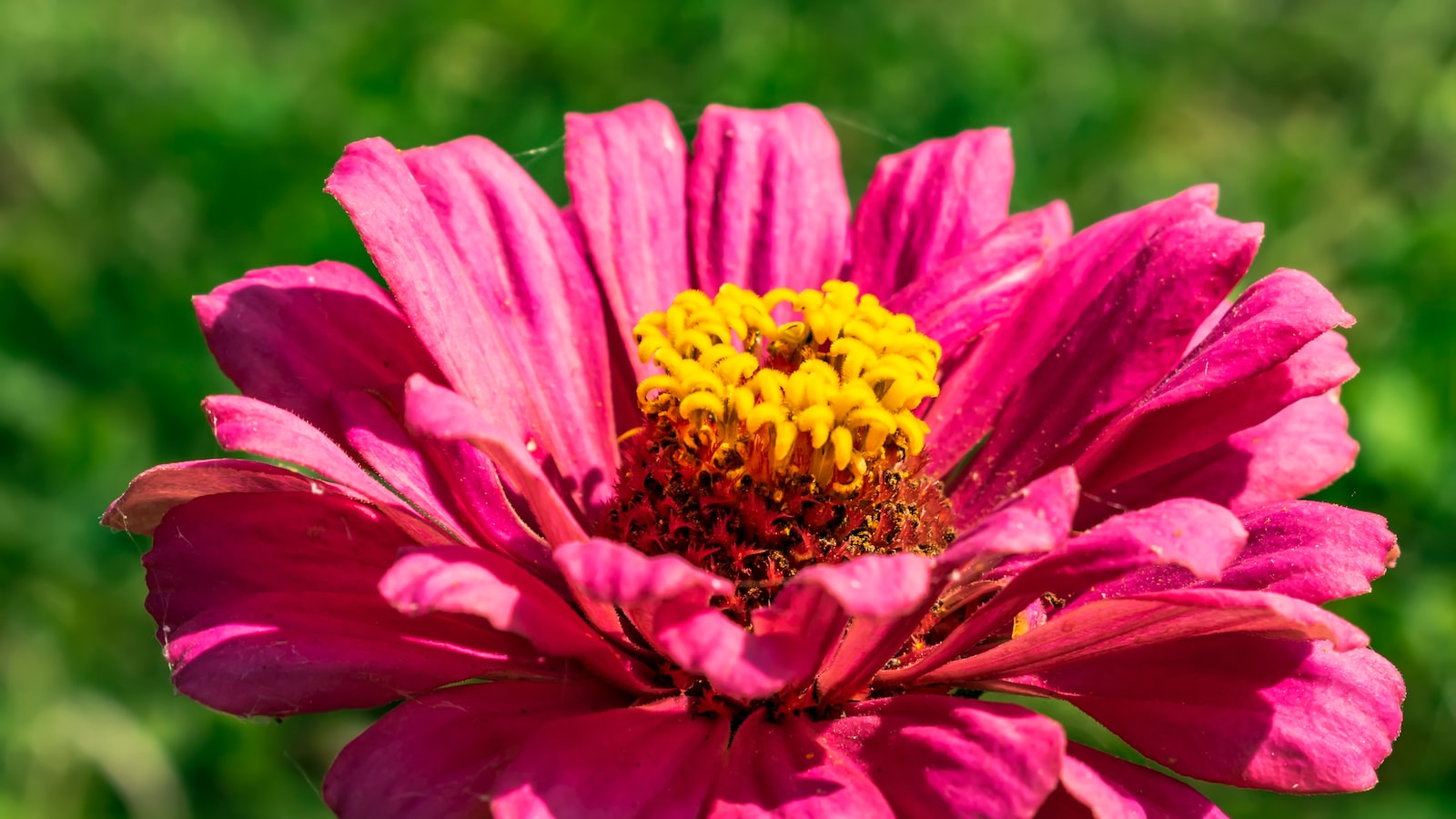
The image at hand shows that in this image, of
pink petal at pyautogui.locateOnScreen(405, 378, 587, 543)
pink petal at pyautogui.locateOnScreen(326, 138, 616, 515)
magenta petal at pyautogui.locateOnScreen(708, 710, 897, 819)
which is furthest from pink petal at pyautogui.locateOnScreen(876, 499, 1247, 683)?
pink petal at pyautogui.locateOnScreen(326, 138, 616, 515)

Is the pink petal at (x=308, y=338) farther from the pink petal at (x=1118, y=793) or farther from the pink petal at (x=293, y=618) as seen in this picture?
the pink petal at (x=1118, y=793)

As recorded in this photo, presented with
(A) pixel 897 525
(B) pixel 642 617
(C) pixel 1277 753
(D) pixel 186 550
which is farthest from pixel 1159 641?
(D) pixel 186 550

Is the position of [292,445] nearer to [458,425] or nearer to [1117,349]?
[458,425]

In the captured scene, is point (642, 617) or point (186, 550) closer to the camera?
point (642, 617)

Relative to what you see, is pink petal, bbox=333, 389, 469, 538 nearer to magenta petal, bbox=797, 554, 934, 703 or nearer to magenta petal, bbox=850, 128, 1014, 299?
magenta petal, bbox=797, 554, 934, 703

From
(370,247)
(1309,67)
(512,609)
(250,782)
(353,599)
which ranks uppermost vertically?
(370,247)

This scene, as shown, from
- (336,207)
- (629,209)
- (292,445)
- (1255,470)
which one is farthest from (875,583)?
(336,207)

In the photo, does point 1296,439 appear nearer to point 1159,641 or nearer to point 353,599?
point 1159,641
